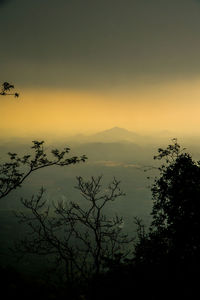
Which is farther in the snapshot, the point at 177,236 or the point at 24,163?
the point at 177,236

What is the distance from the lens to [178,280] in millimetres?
13336

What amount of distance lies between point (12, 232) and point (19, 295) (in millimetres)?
199609

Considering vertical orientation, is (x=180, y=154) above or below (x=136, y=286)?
above

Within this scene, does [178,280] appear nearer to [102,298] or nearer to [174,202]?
[102,298]

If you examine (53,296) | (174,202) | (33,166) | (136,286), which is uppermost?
(33,166)

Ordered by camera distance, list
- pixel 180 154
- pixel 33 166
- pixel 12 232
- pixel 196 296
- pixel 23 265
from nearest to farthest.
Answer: pixel 196 296, pixel 33 166, pixel 180 154, pixel 23 265, pixel 12 232

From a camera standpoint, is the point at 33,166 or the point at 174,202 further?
the point at 174,202

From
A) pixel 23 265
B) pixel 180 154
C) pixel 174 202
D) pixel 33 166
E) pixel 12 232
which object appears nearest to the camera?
pixel 33 166

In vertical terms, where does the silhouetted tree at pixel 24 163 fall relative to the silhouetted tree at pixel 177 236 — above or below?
above

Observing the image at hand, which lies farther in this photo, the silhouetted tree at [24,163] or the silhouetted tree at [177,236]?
the silhouetted tree at [24,163]

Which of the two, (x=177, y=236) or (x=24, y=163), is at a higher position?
(x=24, y=163)

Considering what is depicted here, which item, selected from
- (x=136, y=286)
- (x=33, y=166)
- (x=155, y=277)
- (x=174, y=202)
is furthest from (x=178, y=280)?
(x=33, y=166)

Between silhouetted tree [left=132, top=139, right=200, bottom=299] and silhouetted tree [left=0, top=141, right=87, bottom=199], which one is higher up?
silhouetted tree [left=0, top=141, right=87, bottom=199]

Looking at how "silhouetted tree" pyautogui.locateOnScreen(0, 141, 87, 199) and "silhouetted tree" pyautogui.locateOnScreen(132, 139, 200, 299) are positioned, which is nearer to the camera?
"silhouetted tree" pyautogui.locateOnScreen(132, 139, 200, 299)
